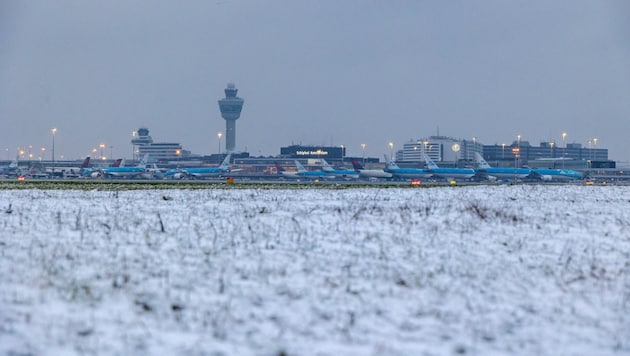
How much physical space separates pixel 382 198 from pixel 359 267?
13762 mm

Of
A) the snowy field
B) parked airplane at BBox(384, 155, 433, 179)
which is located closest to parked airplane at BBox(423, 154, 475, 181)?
parked airplane at BBox(384, 155, 433, 179)

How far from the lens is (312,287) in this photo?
399 inches

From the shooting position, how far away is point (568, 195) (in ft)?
90.4

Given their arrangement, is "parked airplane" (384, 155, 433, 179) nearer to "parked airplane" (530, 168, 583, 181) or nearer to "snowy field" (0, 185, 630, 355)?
"parked airplane" (530, 168, 583, 181)

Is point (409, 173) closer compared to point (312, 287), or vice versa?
point (312, 287)

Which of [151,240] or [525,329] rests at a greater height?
[151,240]

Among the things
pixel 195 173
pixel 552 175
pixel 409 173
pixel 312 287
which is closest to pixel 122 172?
pixel 195 173

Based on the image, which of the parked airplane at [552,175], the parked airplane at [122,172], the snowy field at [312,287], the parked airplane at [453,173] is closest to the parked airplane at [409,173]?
the parked airplane at [453,173]

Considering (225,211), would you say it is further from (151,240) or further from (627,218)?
(627,218)

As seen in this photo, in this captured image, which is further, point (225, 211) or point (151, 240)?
point (225, 211)

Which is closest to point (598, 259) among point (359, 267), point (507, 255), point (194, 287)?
point (507, 255)

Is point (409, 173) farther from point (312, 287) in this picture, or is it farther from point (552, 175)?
point (312, 287)

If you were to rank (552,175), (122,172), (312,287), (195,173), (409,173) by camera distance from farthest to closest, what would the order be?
(195,173) → (122,172) → (409,173) → (552,175) → (312,287)

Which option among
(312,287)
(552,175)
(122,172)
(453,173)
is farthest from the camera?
(122,172)
